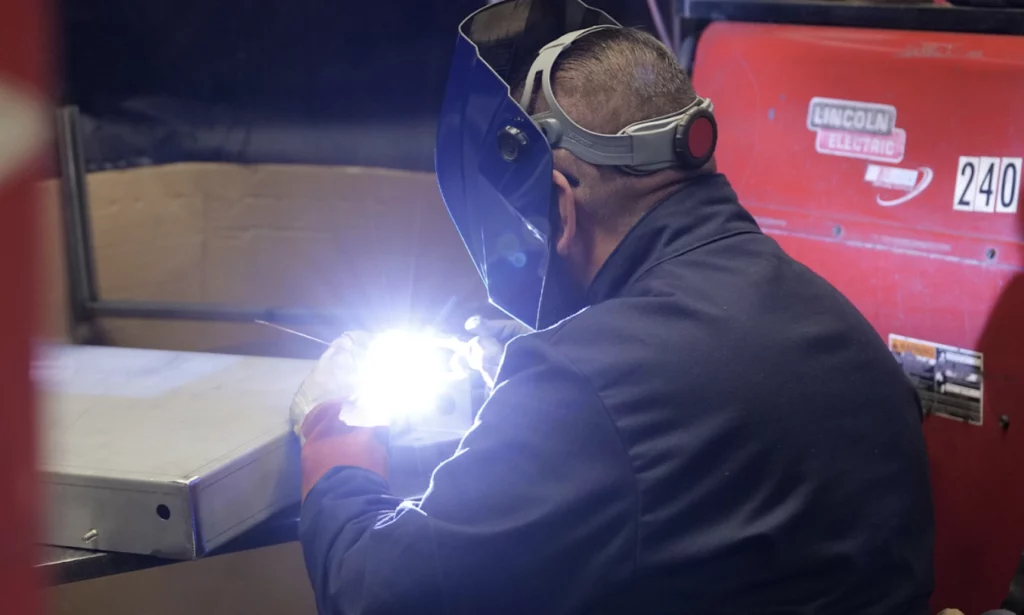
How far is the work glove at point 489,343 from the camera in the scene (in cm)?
147

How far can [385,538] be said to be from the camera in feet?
3.34

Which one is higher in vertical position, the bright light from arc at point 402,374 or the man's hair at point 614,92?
the man's hair at point 614,92

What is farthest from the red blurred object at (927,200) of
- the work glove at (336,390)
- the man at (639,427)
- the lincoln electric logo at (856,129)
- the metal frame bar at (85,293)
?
the metal frame bar at (85,293)

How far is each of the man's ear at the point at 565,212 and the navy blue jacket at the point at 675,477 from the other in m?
0.13

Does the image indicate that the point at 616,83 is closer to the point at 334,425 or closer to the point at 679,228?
the point at 679,228

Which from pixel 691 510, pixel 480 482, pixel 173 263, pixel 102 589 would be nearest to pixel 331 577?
pixel 480 482

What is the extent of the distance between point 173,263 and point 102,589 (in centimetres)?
97

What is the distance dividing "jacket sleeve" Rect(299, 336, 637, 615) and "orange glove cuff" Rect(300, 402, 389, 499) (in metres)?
0.22

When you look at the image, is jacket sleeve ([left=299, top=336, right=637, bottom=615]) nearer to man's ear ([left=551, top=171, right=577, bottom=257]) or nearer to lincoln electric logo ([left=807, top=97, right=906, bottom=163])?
man's ear ([left=551, top=171, right=577, bottom=257])

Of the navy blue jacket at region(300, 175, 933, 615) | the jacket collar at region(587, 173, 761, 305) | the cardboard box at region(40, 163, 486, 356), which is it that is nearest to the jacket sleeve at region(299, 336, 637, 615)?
the navy blue jacket at region(300, 175, 933, 615)

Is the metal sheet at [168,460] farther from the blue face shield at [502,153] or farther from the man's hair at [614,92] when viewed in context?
the man's hair at [614,92]

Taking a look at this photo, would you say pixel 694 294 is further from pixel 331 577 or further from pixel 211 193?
pixel 211 193

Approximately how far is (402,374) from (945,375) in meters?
A: 0.94

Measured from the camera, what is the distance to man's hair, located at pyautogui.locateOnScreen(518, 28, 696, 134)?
1.17m
